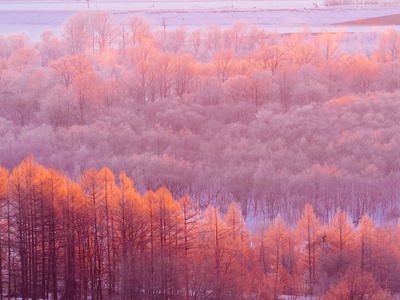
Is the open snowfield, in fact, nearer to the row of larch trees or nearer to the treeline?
the treeline

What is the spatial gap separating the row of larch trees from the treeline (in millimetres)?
7384

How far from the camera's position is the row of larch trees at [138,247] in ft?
60.5

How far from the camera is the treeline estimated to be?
29734 millimetres

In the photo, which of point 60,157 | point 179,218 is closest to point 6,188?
point 179,218

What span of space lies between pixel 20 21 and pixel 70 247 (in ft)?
206

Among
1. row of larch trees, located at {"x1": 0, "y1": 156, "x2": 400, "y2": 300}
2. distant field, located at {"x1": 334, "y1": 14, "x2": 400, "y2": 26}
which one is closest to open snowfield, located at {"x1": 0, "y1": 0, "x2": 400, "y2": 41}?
distant field, located at {"x1": 334, "y1": 14, "x2": 400, "y2": 26}

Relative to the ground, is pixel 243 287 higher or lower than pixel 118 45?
lower

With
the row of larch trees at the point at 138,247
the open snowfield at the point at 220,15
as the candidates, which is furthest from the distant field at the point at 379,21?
the row of larch trees at the point at 138,247

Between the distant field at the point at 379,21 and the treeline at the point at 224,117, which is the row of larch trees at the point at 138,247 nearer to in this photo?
the treeline at the point at 224,117

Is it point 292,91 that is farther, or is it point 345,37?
point 345,37

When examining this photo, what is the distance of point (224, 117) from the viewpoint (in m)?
42.8

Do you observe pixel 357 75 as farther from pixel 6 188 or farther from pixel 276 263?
pixel 6 188

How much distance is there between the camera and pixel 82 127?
3903cm

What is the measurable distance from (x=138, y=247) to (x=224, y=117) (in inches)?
960
